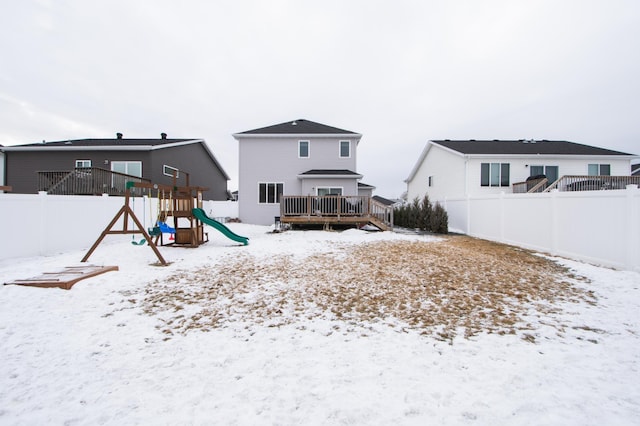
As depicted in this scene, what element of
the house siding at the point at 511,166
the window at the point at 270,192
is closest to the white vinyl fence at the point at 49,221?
the window at the point at 270,192

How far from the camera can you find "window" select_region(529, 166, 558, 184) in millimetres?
17703

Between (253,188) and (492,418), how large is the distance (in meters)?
17.4

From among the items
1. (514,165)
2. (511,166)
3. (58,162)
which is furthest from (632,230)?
(58,162)

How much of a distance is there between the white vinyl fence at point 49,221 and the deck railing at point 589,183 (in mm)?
20248

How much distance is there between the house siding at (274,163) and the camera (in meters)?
17.9

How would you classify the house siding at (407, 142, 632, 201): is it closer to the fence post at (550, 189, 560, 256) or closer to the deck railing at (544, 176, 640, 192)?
the deck railing at (544, 176, 640, 192)

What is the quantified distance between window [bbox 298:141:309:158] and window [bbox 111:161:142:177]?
33.6 feet

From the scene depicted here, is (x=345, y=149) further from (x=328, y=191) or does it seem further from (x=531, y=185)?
(x=531, y=185)

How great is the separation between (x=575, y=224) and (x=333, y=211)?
928 centimetres

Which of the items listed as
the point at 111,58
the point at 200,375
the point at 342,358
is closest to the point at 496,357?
the point at 342,358

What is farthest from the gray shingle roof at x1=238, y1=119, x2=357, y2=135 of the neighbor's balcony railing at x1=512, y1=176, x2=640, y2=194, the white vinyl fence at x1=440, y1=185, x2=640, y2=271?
the neighbor's balcony railing at x1=512, y1=176, x2=640, y2=194

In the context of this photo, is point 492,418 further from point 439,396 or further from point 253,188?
point 253,188

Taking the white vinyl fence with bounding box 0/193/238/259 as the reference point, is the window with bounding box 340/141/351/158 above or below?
above

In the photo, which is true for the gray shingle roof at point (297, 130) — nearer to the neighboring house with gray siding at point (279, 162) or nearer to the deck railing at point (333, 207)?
A: the neighboring house with gray siding at point (279, 162)
